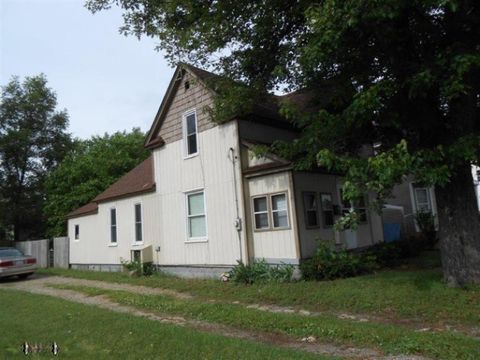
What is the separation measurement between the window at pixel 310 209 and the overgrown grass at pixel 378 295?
7.08ft

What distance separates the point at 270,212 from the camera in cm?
1274

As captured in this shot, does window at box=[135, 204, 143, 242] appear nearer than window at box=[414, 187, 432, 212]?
Yes

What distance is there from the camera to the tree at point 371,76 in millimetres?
7832

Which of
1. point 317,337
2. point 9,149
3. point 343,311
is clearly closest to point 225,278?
point 343,311

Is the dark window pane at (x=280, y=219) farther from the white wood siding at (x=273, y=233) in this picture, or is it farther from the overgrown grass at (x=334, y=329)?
the overgrown grass at (x=334, y=329)

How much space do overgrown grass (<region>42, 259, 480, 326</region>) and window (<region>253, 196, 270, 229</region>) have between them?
2.03 m

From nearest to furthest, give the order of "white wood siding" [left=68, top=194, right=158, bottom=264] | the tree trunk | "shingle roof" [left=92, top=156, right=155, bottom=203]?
the tree trunk → "white wood siding" [left=68, top=194, right=158, bottom=264] → "shingle roof" [left=92, top=156, right=155, bottom=203]

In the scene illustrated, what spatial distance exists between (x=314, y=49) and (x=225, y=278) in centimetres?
791

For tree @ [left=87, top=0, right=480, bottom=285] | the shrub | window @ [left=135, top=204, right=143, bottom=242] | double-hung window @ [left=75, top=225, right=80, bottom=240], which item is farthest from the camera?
double-hung window @ [left=75, top=225, right=80, bottom=240]

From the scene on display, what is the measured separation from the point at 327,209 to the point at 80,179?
2277 centimetres

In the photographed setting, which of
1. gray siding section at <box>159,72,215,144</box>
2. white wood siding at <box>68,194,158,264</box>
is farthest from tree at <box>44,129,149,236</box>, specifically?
gray siding section at <box>159,72,215,144</box>

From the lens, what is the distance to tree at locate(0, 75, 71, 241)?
34.8 metres

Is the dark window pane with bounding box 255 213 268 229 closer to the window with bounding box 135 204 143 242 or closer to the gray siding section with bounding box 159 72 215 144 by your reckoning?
the gray siding section with bounding box 159 72 215 144

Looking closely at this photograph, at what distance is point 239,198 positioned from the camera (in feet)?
43.7
